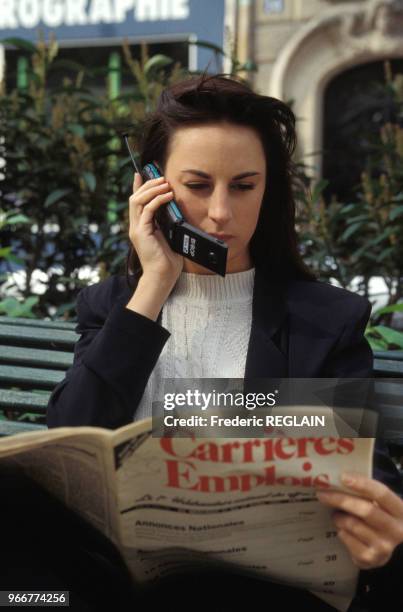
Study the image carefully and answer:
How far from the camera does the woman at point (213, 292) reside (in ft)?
5.03

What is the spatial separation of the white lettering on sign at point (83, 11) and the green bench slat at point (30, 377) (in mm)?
7694

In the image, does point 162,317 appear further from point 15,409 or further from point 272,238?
point 15,409

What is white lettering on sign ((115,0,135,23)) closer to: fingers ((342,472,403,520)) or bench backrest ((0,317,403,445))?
bench backrest ((0,317,403,445))

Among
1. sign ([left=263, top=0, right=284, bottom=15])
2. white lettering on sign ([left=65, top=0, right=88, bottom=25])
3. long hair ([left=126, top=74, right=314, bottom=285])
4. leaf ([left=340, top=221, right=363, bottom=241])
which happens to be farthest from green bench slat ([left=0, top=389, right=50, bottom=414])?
white lettering on sign ([left=65, top=0, right=88, bottom=25])

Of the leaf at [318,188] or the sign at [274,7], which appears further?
the sign at [274,7]

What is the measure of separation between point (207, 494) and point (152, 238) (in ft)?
2.23

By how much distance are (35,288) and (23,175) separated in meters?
0.42

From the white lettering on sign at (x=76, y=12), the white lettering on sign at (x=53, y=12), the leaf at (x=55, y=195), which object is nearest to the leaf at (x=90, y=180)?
the leaf at (x=55, y=195)

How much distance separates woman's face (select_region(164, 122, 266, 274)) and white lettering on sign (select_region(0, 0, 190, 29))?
7879 millimetres

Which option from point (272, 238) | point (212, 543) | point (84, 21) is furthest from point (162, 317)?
point (84, 21)

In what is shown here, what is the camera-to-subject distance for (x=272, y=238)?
1.81m

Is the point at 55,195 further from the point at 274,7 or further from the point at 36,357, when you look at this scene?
the point at 274,7

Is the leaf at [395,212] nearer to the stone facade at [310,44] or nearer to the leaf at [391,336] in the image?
the leaf at [391,336]

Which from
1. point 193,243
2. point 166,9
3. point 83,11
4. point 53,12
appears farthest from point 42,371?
point 53,12
